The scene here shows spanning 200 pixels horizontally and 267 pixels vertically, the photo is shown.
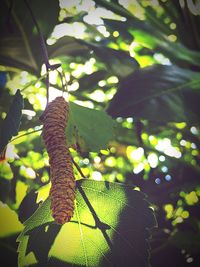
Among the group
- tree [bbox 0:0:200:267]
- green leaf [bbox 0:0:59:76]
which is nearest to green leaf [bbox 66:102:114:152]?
tree [bbox 0:0:200:267]

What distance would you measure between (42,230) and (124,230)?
0.11 meters

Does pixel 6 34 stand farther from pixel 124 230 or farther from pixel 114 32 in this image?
pixel 124 230

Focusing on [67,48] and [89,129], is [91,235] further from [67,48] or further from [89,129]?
[67,48]

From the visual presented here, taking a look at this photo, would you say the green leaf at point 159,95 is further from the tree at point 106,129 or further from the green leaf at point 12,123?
the green leaf at point 12,123

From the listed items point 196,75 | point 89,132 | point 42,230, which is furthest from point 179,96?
point 42,230

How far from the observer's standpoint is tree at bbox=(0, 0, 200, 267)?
0.52m

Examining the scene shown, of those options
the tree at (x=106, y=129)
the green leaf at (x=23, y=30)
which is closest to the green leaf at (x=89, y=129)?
the tree at (x=106, y=129)

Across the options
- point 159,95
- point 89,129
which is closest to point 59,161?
point 89,129

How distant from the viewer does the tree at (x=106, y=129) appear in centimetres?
52

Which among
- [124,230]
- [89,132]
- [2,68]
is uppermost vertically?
[2,68]

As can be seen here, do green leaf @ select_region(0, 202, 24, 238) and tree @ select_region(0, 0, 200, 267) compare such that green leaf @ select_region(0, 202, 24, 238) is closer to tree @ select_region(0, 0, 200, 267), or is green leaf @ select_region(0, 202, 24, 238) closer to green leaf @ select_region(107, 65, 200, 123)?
tree @ select_region(0, 0, 200, 267)

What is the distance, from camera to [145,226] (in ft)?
1.69

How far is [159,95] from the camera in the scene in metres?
0.58

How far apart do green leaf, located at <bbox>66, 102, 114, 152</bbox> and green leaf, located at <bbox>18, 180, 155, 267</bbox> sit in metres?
0.06
